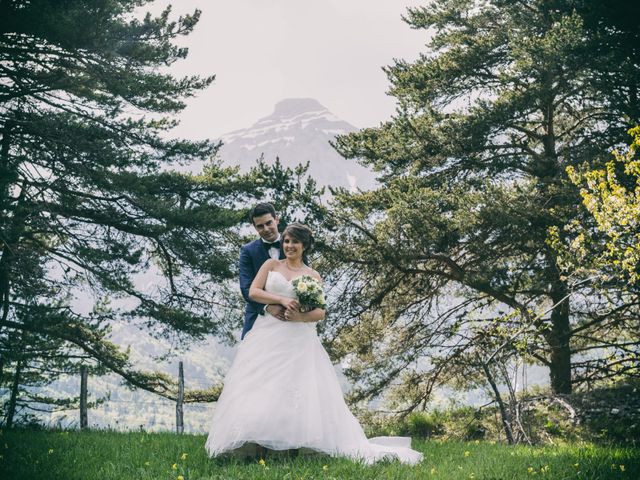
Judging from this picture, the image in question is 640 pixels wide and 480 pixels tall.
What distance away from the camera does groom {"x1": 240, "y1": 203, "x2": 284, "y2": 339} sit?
562cm

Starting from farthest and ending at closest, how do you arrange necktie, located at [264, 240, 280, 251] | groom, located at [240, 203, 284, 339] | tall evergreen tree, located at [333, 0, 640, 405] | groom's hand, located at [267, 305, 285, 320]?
tall evergreen tree, located at [333, 0, 640, 405] → necktie, located at [264, 240, 280, 251] → groom, located at [240, 203, 284, 339] → groom's hand, located at [267, 305, 285, 320]

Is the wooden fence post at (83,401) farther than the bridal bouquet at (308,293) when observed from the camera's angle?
Yes

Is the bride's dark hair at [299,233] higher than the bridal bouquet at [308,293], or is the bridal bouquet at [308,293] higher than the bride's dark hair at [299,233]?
the bride's dark hair at [299,233]

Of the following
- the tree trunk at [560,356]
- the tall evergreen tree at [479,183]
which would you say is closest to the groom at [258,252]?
the tall evergreen tree at [479,183]

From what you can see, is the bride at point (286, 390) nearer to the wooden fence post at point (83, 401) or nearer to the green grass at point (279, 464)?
the green grass at point (279, 464)

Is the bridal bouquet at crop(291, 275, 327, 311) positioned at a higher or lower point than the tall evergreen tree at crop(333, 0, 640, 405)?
lower

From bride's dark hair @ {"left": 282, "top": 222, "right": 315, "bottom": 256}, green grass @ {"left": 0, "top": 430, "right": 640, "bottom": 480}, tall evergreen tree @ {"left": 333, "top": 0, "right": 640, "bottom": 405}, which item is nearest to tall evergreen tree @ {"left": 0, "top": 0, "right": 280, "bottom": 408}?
tall evergreen tree @ {"left": 333, "top": 0, "right": 640, "bottom": 405}

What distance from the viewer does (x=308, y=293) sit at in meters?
5.27

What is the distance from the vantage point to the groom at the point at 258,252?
5621 mm

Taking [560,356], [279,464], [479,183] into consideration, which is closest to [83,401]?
[279,464]

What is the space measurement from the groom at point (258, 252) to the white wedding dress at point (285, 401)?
22cm

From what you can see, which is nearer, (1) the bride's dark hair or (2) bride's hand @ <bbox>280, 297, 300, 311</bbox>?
(2) bride's hand @ <bbox>280, 297, 300, 311</bbox>

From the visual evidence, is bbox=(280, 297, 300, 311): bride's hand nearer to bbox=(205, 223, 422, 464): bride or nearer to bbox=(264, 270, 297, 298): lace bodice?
bbox=(205, 223, 422, 464): bride

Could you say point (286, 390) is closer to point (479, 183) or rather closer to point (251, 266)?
point (251, 266)
